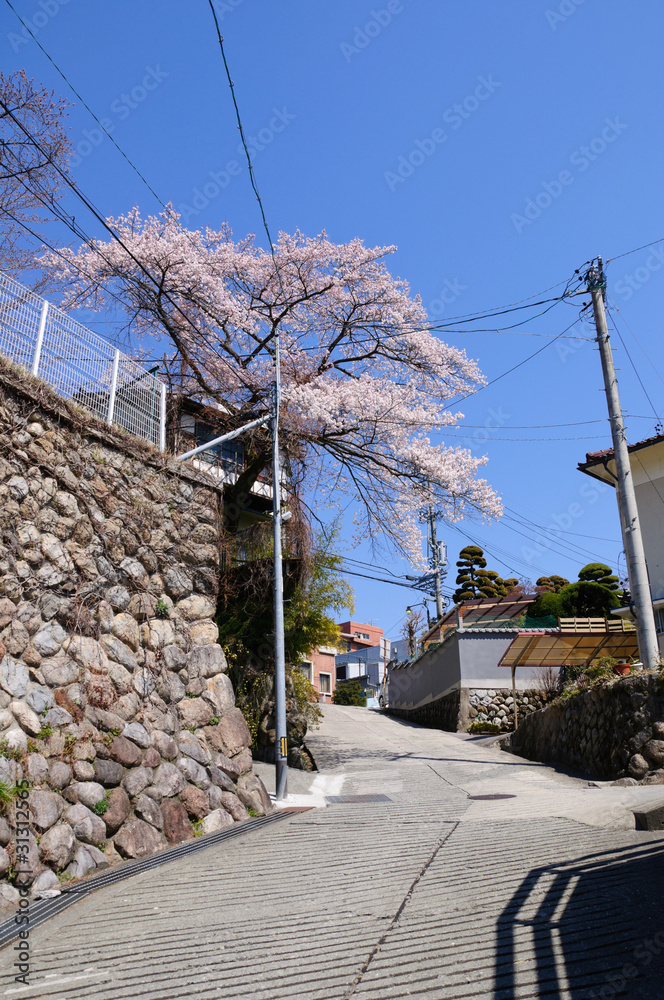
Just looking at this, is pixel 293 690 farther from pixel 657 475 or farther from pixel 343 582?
pixel 657 475

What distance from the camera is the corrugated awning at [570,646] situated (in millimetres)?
16938

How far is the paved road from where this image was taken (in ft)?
11.8

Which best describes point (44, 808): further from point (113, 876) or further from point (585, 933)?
point (585, 933)

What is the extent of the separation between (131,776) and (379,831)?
2871 mm

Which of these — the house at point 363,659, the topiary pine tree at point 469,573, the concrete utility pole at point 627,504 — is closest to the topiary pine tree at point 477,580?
the topiary pine tree at point 469,573

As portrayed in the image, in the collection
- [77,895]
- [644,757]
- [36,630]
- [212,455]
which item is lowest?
[77,895]

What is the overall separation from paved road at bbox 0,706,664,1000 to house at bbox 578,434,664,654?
528 inches

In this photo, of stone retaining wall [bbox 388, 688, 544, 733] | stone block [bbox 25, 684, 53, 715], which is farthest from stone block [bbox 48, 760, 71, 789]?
stone retaining wall [bbox 388, 688, 544, 733]

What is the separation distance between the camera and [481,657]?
23844mm

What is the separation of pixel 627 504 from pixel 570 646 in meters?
6.24

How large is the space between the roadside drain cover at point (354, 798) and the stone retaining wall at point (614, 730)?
373 cm

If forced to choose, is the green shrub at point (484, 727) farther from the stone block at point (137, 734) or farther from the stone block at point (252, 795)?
the stone block at point (137, 734)

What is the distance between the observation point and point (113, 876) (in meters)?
6.29

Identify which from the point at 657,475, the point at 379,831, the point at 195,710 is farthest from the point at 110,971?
the point at 657,475
